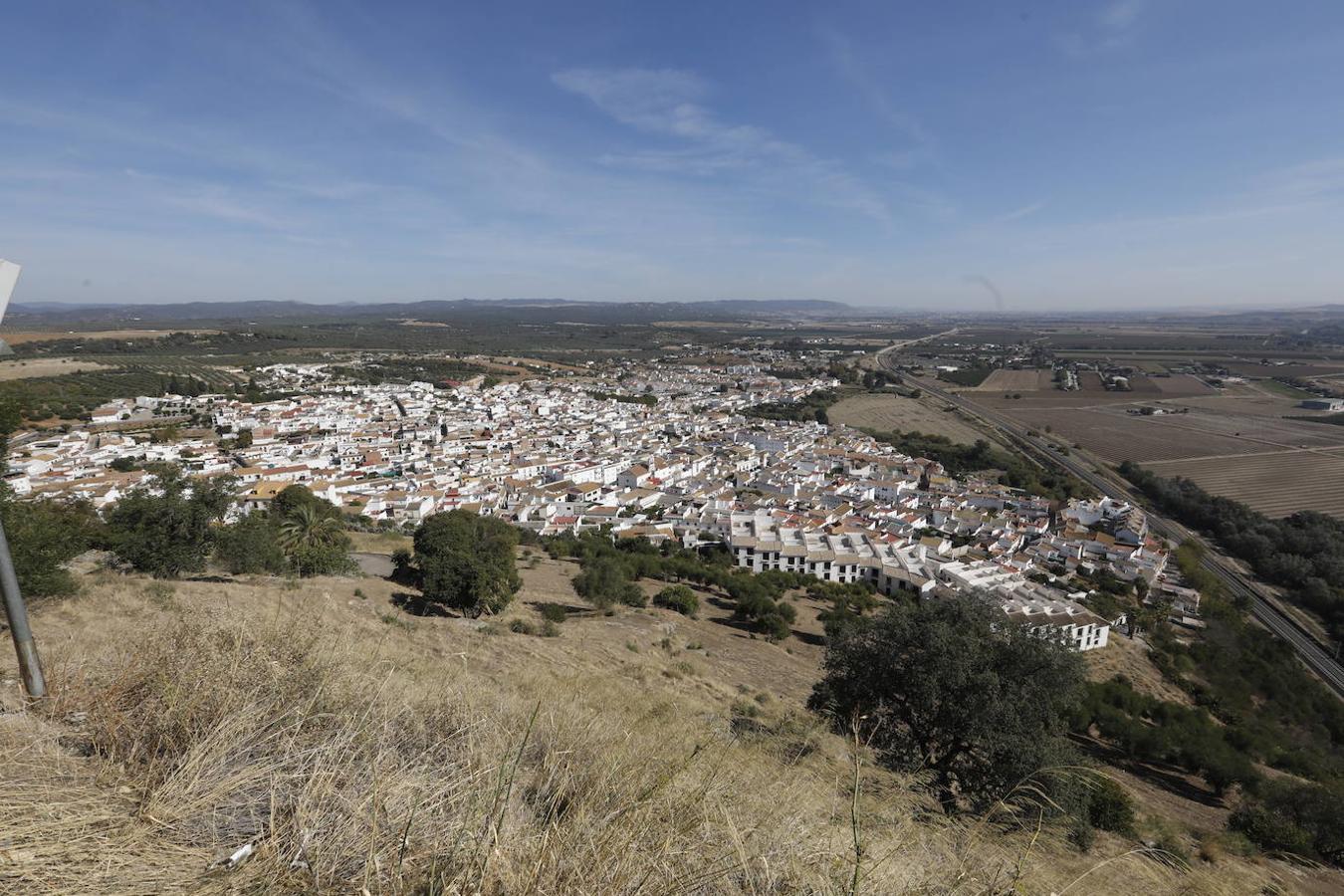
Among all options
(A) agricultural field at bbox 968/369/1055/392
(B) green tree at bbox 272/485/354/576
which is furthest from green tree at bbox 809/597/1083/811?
(A) agricultural field at bbox 968/369/1055/392

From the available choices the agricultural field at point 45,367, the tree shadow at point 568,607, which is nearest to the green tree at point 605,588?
the tree shadow at point 568,607

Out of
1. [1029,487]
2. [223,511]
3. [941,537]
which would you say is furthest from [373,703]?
[1029,487]

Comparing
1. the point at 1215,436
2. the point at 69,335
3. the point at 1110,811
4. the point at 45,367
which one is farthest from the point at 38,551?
the point at 69,335

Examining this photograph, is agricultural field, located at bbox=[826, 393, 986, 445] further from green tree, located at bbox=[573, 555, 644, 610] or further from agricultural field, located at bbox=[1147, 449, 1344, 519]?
Answer: green tree, located at bbox=[573, 555, 644, 610]

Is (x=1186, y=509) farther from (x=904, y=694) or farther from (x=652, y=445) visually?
(x=904, y=694)

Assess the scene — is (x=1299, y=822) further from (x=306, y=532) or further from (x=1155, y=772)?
(x=306, y=532)
